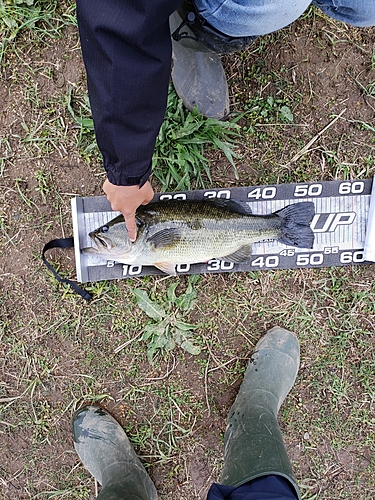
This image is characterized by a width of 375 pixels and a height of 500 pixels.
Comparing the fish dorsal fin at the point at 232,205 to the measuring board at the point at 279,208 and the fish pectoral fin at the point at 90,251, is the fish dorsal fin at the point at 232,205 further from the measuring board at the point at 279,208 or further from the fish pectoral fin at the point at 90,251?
the fish pectoral fin at the point at 90,251

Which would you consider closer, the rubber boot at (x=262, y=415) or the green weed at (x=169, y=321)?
the rubber boot at (x=262, y=415)

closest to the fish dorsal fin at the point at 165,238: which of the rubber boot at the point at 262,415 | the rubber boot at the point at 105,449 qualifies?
the rubber boot at the point at 262,415

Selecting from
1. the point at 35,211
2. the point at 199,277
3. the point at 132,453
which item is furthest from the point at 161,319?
the point at 35,211

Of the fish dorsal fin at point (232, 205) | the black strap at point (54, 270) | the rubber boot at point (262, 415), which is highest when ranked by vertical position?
the fish dorsal fin at point (232, 205)

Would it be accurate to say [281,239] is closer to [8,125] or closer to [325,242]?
[325,242]

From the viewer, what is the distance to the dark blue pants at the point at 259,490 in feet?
7.75

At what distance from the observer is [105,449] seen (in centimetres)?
324

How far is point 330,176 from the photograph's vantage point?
3279mm

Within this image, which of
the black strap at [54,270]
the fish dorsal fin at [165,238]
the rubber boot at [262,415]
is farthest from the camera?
the black strap at [54,270]

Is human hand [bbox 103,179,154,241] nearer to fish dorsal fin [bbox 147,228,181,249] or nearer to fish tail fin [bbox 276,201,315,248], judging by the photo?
fish dorsal fin [bbox 147,228,181,249]

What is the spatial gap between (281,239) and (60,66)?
Answer: 7.35 ft

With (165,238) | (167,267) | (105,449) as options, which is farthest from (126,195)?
(105,449)

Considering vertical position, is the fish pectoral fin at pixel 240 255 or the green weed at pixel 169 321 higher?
the fish pectoral fin at pixel 240 255

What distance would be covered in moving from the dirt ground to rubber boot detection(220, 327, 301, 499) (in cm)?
14
